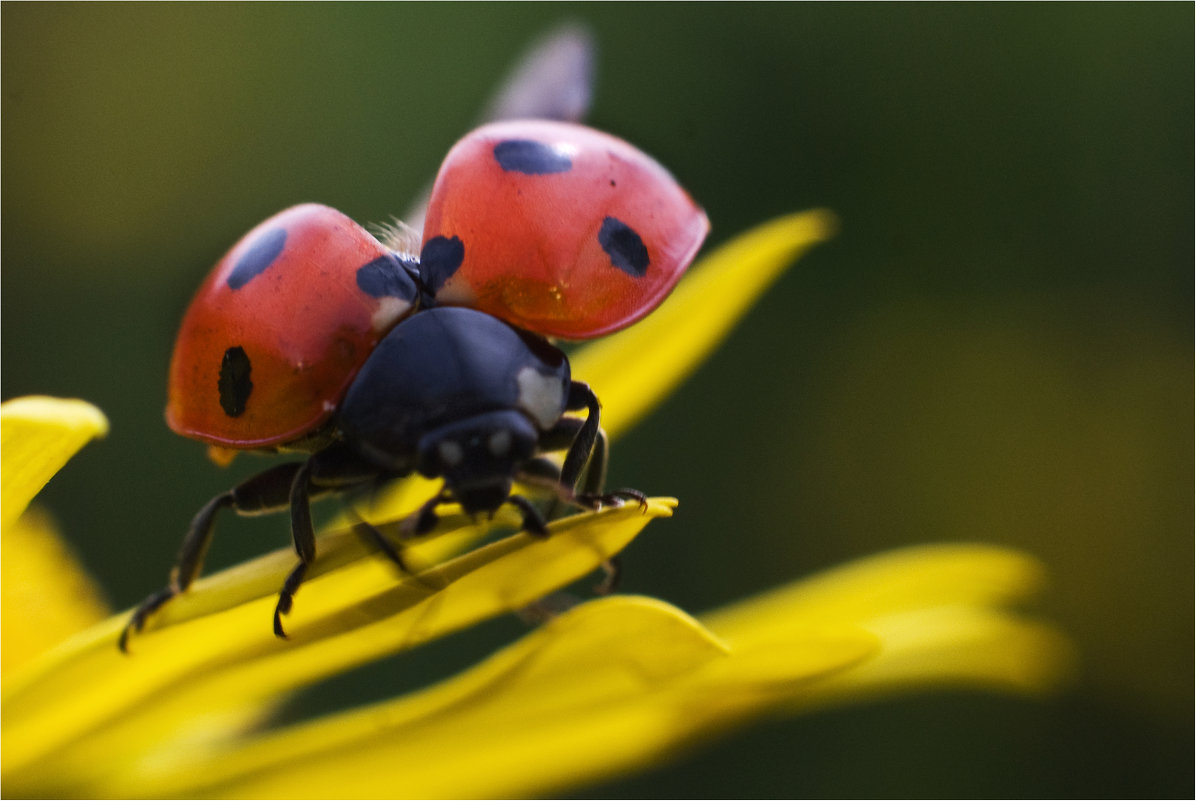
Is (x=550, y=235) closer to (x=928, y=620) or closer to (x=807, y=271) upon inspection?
(x=928, y=620)

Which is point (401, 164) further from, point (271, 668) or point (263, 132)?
point (271, 668)

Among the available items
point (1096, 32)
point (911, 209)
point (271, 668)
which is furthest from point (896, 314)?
point (271, 668)

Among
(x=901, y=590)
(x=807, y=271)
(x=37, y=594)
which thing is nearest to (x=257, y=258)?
(x=37, y=594)

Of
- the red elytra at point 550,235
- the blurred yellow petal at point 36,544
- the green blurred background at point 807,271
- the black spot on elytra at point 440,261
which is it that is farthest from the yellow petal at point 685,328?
the green blurred background at point 807,271

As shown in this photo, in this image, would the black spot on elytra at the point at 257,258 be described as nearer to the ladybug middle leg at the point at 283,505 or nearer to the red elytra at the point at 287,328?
the red elytra at the point at 287,328

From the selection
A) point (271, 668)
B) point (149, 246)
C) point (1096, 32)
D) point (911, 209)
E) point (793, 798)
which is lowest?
point (793, 798)
